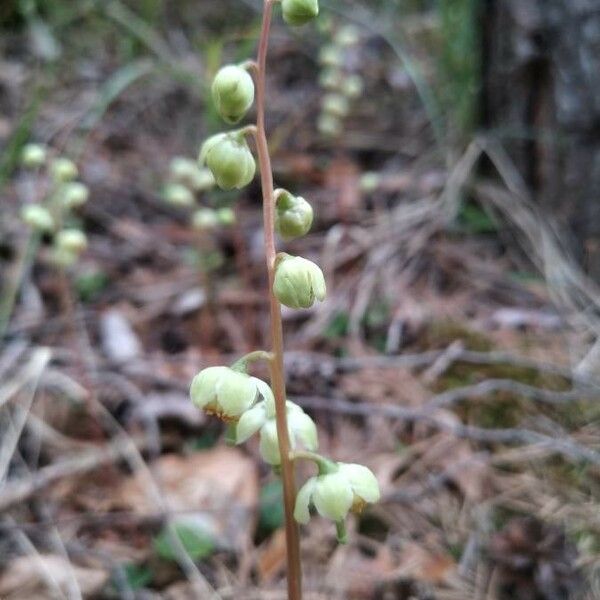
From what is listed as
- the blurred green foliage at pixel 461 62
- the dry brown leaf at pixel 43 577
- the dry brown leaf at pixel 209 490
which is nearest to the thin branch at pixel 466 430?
the dry brown leaf at pixel 209 490

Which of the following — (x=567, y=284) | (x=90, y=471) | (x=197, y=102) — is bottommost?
(x=90, y=471)

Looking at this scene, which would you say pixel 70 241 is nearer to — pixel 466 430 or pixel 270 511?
pixel 270 511

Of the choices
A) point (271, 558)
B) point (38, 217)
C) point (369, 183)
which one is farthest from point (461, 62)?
point (271, 558)

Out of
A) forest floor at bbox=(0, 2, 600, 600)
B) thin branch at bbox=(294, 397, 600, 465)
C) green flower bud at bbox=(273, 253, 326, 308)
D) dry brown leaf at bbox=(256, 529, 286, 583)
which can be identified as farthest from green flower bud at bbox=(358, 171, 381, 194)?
green flower bud at bbox=(273, 253, 326, 308)

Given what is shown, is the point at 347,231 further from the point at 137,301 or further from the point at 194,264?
the point at 137,301

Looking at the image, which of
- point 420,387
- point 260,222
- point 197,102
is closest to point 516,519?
point 420,387

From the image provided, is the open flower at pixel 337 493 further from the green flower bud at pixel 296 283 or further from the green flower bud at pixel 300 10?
the green flower bud at pixel 300 10
